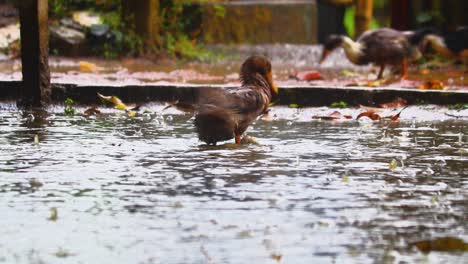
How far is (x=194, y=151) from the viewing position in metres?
7.82

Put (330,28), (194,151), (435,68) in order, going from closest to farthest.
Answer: (194,151) < (435,68) < (330,28)

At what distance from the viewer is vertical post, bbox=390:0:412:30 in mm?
17891

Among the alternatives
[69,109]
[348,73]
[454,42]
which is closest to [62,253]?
[69,109]

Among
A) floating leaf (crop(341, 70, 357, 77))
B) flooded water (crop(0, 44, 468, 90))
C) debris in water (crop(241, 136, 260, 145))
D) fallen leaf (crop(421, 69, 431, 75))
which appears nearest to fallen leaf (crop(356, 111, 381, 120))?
debris in water (crop(241, 136, 260, 145))

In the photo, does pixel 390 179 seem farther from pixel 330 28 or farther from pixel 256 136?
pixel 330 28

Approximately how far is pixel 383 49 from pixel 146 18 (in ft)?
14.7

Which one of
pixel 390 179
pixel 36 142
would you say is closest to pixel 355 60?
pixel 36 142

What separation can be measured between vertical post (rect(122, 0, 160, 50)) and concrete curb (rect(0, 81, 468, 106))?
577 centimetres

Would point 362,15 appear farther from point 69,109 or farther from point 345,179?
point 345,179

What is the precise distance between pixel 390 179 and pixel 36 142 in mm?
2853

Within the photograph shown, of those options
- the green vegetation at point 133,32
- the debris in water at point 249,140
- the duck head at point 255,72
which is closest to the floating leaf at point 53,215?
the debris in water at point 249,140

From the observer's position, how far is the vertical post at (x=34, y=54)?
1058cm

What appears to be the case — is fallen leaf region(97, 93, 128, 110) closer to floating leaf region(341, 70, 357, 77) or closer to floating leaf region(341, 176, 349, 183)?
floating leaf region(341, 70, 357, 77)

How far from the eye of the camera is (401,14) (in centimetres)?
1791
